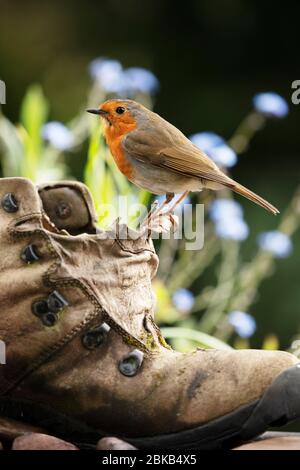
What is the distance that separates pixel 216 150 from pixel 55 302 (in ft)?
4.94

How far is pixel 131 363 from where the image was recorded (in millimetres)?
1967

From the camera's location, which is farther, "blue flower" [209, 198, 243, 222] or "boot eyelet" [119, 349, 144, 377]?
"blue flower" [209, 198, 243, 222]

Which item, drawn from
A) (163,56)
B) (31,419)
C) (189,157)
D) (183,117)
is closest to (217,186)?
(189,157)

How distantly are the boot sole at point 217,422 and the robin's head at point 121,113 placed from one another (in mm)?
1097

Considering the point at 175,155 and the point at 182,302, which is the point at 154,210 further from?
the point at 182,302

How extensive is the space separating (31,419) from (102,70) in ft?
6.94

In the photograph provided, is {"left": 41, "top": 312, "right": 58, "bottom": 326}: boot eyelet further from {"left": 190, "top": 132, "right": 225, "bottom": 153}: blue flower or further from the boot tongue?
{"left": 190, "top": 132, "right": 225, "bottom": 153}: blue flower

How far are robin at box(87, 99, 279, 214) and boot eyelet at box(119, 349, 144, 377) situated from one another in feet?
2.88

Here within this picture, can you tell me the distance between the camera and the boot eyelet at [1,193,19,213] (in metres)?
1.97

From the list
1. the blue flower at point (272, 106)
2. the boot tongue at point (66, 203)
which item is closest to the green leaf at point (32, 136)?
the blue flower at point (272, 106)

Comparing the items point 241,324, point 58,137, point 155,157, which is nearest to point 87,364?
point 155,157

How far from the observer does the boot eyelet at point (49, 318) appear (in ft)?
6.35

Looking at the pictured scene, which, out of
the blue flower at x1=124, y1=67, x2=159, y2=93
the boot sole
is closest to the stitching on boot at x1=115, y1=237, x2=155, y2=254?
the boot sole

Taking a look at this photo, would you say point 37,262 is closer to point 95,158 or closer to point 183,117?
point 95,158
